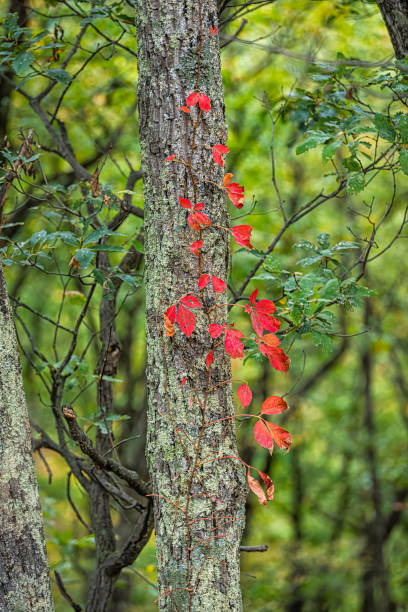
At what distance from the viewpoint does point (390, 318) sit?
8.23 m

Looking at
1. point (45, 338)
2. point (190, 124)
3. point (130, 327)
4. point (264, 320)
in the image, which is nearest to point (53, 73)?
point (190, 124)

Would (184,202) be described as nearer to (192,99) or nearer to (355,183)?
(192,99)

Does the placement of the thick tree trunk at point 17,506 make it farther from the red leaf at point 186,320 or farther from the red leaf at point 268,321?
the red leaf at point 268,321

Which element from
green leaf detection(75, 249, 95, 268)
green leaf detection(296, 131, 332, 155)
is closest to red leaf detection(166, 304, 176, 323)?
green leaf detection(75, 249, 95, 268)

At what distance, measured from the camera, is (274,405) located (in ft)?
5.02

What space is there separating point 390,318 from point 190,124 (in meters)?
7.23

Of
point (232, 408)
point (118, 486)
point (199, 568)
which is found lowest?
point (199, 568)

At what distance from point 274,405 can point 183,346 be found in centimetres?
29

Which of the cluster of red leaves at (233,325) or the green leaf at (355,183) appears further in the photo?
the green leaf at (355,183)

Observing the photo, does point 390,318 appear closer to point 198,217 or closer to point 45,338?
point 45,338

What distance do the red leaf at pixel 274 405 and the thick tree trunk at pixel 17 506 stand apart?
0.69m

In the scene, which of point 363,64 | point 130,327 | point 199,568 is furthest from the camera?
point 130,327

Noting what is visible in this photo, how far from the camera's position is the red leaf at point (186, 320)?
1.42 meters

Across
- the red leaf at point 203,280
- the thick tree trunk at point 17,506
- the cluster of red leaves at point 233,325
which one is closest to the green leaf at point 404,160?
the cluster of red leaves at point 233,325
